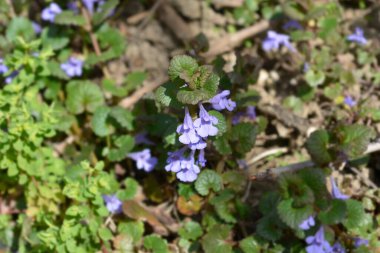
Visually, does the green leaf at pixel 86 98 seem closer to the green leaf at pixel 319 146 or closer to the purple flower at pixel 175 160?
the purple flower at pixel 175 160

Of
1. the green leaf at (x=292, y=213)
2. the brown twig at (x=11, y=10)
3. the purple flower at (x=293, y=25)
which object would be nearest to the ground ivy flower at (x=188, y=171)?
the green leaf at (x=292, y=213)

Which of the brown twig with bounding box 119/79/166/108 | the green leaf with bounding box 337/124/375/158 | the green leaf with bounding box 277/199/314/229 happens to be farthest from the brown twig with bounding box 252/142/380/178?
the brown twig with bounding box 119/79/166/108

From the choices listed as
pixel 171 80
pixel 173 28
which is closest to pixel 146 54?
pixel 173 28

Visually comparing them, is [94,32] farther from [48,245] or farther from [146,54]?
[48,245]

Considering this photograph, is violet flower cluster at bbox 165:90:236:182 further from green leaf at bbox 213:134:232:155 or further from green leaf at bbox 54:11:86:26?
green leaf at bbox 54:11:86:26

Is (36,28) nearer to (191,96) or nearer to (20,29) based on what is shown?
(20,29)

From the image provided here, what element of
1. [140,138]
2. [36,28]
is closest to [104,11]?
[36,28]
